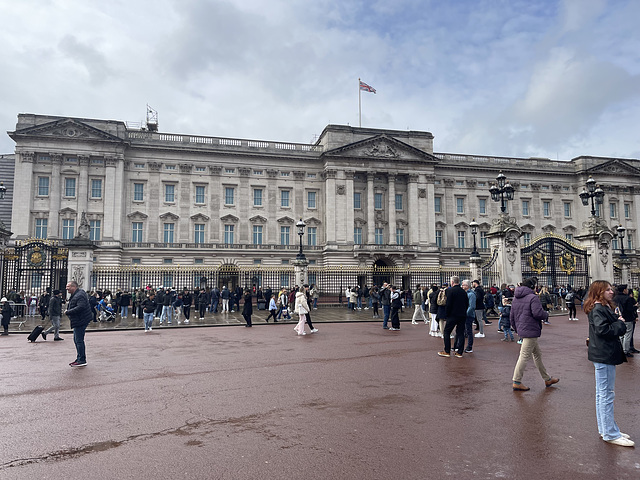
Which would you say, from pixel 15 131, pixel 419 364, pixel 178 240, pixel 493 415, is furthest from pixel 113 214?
pixel 493 415

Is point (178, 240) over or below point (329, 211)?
below

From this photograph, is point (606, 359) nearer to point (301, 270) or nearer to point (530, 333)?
point (530, 333)

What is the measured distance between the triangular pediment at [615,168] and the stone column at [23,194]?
64.1m

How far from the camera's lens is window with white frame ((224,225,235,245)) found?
50.2 meters

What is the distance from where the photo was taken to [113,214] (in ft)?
152

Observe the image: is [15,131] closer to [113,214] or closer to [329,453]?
[113,214]

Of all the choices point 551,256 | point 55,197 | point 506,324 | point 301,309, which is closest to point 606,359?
point 506,324

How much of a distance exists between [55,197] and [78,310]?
41.3m

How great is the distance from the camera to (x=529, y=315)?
8.05 metres

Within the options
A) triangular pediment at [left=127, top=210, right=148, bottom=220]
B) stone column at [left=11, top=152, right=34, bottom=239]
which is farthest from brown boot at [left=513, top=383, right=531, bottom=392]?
stone column at [left=11, top=152, right=34, bottom=239]

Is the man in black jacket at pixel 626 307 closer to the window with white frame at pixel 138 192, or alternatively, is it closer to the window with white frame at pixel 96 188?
the window with white frame at pixel 138 192

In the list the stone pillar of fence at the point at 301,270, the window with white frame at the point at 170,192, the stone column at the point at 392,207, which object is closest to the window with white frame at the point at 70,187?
the window with white frame at the point at 170,192

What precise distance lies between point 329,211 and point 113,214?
2219 cm

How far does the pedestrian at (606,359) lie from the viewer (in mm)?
5262
